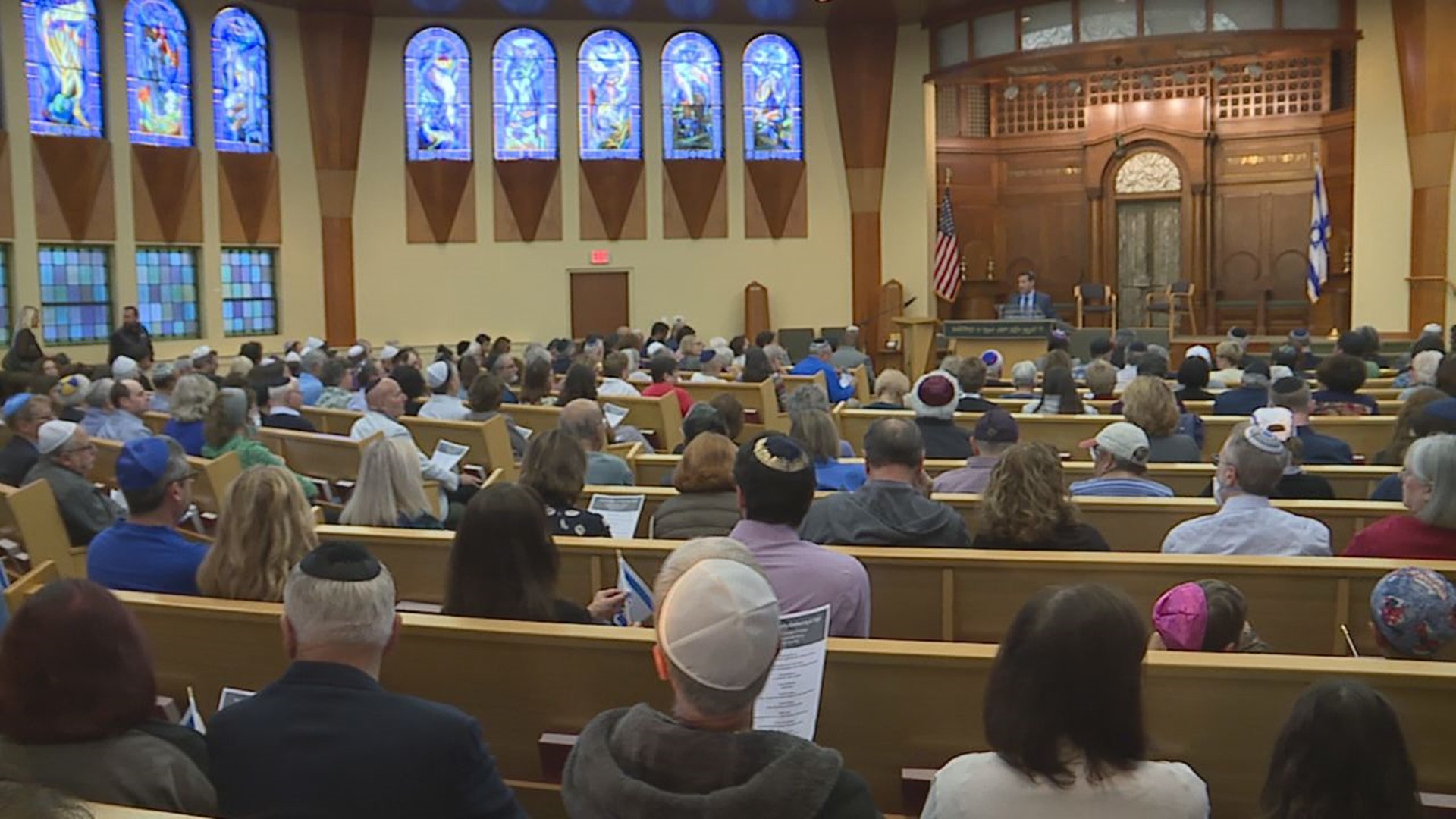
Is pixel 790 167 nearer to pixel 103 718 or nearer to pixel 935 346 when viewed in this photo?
pixel 935 346

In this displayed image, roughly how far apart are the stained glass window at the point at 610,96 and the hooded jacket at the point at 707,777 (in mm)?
18182

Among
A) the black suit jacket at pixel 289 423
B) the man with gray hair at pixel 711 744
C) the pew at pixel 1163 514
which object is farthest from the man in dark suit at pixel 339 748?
the black suit jacket at pixel 289 423

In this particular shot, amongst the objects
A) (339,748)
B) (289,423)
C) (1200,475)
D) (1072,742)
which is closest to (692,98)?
(289,423)

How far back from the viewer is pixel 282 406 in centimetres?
848

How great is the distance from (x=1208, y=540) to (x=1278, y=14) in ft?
Answer: 45.6

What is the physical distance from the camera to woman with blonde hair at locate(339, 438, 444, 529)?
205 inches

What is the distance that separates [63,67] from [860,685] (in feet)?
48.6

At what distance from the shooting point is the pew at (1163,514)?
17.2 ft

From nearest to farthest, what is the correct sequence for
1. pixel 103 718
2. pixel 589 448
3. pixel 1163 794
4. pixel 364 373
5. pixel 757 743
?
pixel 757 743 < pixel 1163 794 < pixel 103 718 < pixel 589 448 < pixel 364 373

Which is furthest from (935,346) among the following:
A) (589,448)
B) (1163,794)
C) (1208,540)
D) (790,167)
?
(1163,794)

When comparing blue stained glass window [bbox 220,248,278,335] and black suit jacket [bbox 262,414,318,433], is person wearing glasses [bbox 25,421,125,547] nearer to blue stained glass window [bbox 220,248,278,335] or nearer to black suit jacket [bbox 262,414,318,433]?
black suit jacket [bbox 262,414,318,433]

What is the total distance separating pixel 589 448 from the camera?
21.2ft

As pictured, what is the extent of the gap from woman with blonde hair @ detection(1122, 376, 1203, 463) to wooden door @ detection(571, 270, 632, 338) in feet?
44.3

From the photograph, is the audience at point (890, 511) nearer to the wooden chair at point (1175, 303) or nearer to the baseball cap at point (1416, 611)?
the baseball cap at point (1416, 611)
